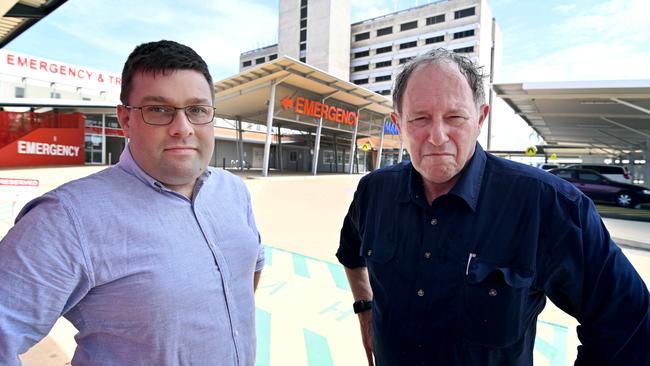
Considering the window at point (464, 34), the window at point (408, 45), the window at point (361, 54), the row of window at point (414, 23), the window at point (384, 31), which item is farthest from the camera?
the window at point (361, 54)

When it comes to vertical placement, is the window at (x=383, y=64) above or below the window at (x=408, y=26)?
below

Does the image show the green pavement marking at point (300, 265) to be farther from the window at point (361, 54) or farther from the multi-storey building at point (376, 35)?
the window at point (361, 54)

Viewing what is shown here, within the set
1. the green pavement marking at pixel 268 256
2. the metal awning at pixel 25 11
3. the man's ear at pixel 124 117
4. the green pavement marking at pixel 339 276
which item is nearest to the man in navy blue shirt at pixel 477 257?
the man's ear at pixel 124 117

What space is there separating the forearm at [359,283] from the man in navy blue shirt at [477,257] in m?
0.39

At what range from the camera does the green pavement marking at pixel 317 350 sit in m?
2.63

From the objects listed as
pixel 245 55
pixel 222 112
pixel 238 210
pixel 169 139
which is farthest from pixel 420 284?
pixel 245 55

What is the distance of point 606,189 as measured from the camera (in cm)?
1243

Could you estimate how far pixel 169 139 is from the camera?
122 centimetres

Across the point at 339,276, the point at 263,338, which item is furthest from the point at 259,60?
the point at 263,338

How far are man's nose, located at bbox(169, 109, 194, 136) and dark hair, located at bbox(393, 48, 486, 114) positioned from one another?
900 mm

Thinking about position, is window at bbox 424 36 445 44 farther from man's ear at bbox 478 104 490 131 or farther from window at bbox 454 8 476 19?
man's ear at bbox 478 104 490 131

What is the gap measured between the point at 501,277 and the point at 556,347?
243cm

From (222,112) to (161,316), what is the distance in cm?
2390

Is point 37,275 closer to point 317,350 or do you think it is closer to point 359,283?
point 359,283
